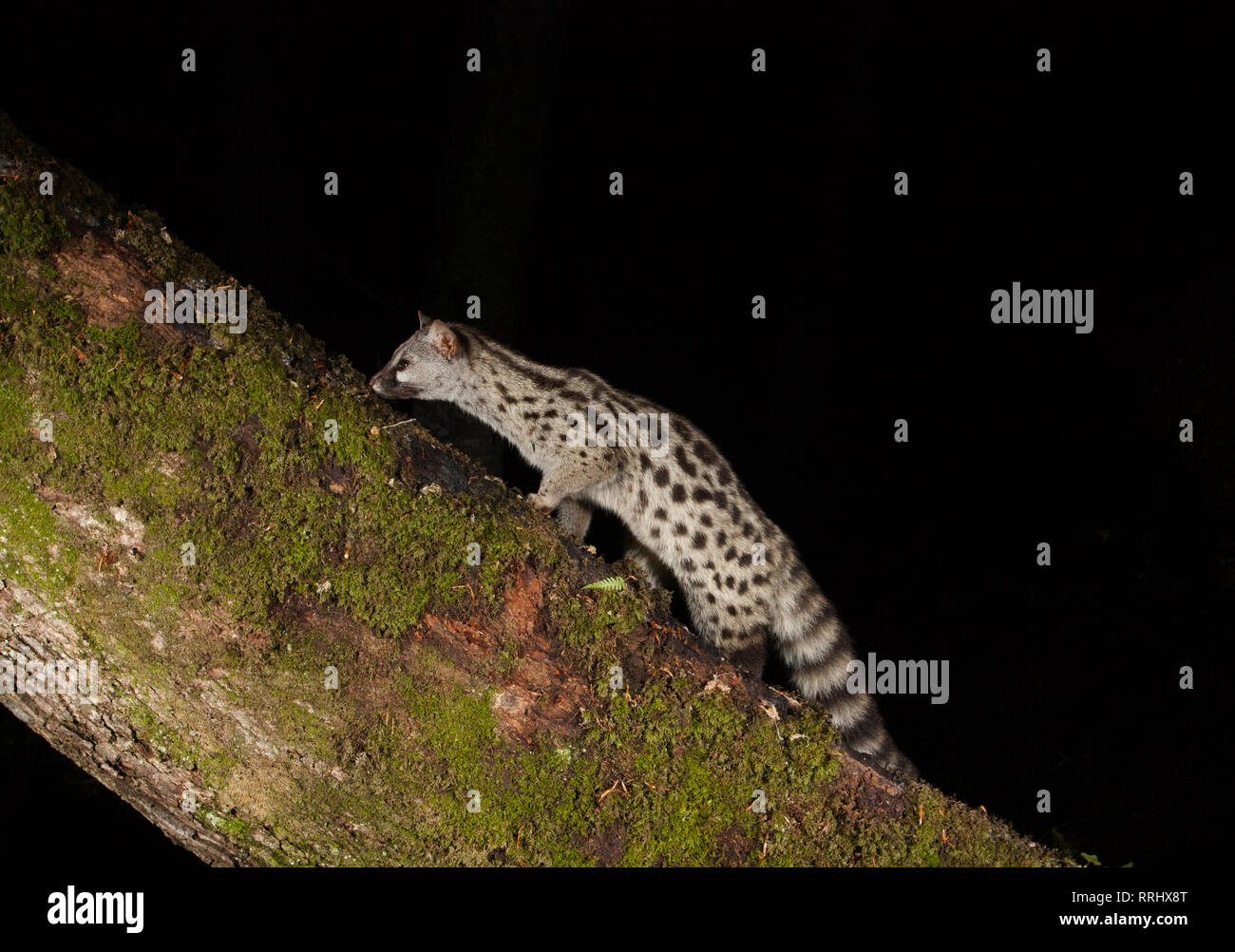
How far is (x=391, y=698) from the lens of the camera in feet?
8.88

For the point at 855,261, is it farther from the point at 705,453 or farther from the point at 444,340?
the point at 444,340

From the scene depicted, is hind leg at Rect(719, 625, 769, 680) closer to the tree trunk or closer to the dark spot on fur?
the dark spot on fur

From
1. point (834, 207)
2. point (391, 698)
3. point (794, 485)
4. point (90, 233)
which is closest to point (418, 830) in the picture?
point (391, 698)

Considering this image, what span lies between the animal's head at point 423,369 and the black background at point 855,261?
3.14 feet

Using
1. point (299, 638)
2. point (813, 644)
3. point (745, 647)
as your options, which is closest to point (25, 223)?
point (299, 638)

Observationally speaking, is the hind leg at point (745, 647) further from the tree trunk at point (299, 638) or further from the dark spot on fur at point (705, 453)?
the tree trunk at point (299, 638)

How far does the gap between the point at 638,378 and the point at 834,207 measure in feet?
8.16

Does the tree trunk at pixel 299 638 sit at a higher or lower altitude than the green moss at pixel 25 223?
lower

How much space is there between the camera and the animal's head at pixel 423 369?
4930 millimetres

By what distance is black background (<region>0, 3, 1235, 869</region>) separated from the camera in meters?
6.02

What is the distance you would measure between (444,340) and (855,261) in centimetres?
529

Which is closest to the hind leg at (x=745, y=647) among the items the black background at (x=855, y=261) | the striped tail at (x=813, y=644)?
the striped tail at (x=813, y=644)

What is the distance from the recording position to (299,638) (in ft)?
8.77

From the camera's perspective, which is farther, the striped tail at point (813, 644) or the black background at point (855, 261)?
the black background at point (855, 261)
